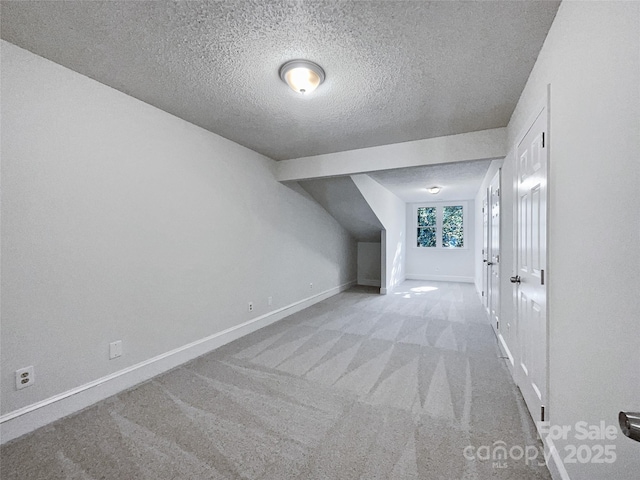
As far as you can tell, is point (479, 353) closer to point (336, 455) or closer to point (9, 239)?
point (336, 455)

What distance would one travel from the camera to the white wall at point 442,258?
7.65 meters

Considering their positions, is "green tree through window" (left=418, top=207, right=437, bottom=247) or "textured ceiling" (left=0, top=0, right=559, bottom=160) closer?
"textured ceiling" (left=0, top=0, right=559, bottom=160)

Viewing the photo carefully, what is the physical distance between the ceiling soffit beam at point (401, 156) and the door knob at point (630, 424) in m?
2.95

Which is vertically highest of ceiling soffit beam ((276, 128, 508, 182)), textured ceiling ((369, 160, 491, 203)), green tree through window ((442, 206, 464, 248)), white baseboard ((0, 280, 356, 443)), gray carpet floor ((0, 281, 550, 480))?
textured ceiling ((369, 160, 491, 203))

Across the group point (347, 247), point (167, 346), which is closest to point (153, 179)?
point (167, 346)

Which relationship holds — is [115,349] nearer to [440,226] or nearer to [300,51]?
[300,51]

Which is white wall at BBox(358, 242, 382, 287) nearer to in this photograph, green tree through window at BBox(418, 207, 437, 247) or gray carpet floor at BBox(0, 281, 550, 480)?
green tree through window at BBox(418, 207, 437, 247)

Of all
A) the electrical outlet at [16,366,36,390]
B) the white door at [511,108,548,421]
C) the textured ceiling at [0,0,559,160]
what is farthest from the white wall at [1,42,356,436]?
the white door at [511,108,548,421]

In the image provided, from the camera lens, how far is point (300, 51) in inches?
68.2

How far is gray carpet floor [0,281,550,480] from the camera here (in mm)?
1477

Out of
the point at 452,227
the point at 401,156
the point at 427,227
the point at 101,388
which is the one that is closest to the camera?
the point at 101,388

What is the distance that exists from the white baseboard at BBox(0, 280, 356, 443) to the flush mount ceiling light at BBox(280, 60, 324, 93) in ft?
8.42

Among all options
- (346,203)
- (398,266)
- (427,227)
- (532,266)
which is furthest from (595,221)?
(427,227)

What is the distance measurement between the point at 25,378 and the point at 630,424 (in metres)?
2.75
